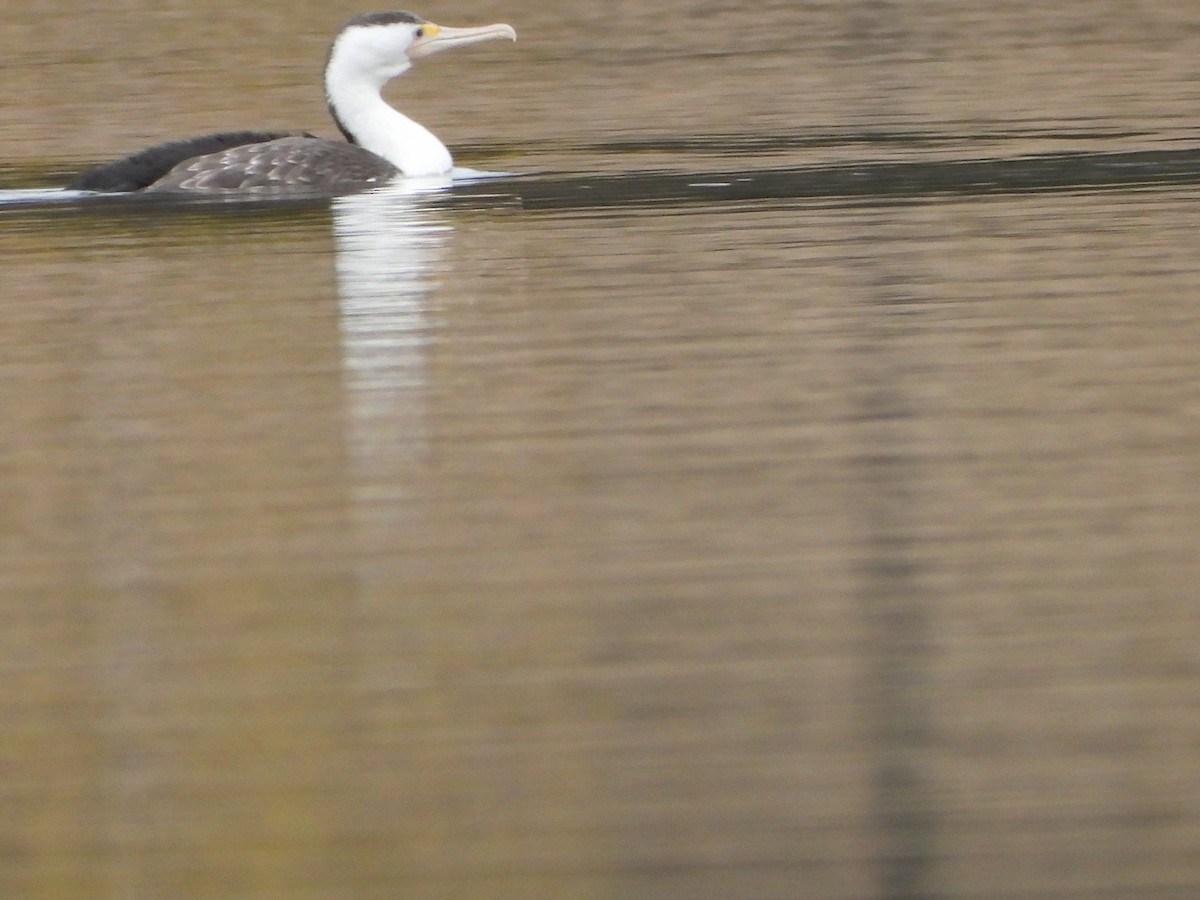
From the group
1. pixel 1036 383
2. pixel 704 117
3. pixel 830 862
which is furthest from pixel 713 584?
pixel 704 117

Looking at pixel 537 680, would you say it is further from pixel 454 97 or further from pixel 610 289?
pixel 454 97

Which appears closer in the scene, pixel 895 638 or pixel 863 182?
pixel 895 638

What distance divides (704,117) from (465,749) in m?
10.8

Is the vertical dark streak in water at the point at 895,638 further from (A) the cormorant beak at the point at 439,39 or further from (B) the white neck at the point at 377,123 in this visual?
(A) the cormorant beak at the point at 439,39

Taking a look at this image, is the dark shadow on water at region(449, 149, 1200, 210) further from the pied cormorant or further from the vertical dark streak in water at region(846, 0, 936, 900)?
the vertical dark streak in water at region(846, 0, 936, 900)

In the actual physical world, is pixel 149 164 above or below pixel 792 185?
above

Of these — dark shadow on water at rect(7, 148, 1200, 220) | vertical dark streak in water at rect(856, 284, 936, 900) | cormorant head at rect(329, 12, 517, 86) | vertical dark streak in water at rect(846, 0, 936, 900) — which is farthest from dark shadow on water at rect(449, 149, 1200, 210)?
vertical dark streak in water at rect(856, 284, 936, 900)

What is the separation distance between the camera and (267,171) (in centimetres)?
1176

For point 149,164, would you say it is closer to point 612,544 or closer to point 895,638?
point 612,544

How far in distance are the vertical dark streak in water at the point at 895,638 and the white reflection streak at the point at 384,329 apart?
1.04 m

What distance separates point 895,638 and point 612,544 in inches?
34.3

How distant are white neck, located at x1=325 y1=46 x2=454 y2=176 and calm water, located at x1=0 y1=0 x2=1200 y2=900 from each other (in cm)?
123

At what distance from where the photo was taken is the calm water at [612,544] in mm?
3709

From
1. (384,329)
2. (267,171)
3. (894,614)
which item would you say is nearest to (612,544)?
(894,614)
